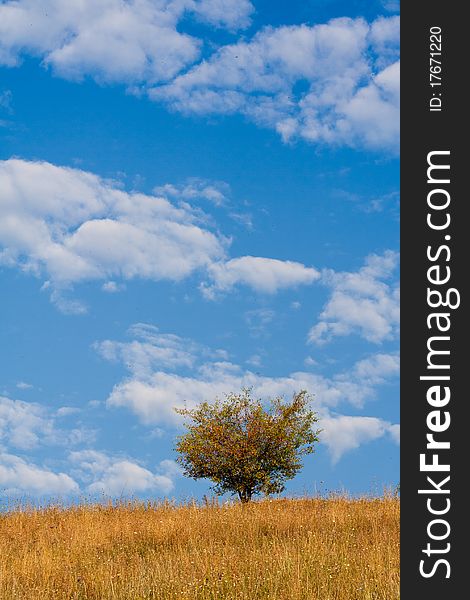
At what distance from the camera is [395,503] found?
2039cm

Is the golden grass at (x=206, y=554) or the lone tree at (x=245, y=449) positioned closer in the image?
the golden grass at (x=206, y=554)

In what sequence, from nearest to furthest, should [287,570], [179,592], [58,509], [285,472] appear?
[179,592], [287,570], [58,509], [285,472]

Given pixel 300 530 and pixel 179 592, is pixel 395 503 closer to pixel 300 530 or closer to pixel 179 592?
pixel 300 530

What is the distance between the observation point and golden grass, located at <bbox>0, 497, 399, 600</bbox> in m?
11.0

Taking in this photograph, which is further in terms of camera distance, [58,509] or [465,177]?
[58,509]

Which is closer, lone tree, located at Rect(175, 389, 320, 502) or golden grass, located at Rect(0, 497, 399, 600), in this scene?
golden grass, located at Rect(0, 497, 399, 600)

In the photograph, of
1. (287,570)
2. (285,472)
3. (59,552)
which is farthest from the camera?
(285,472)

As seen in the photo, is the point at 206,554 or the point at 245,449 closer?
the point at 206,554

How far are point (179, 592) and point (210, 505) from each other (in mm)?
10421

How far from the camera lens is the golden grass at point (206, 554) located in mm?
10961

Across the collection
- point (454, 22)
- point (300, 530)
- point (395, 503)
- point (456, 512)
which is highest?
point (454, 22)

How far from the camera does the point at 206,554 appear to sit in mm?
12938

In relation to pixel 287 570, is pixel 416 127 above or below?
above

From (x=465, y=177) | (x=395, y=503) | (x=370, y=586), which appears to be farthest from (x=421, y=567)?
(x=395, y=503)
